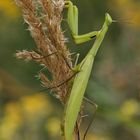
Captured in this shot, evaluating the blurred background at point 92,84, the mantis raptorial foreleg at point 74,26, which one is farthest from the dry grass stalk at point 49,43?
the blurred background at point 92,84

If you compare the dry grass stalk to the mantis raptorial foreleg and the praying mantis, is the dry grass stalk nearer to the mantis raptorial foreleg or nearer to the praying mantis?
the praying mantis

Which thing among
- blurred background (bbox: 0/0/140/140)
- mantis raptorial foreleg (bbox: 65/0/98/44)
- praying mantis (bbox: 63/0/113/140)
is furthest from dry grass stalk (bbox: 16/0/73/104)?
blurred background (bbox: 0/0/140/140)

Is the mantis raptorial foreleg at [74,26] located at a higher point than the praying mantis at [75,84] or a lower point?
higher

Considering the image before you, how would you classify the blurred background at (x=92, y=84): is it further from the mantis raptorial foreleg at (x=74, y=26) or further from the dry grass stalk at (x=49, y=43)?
the dry grass stalk at (x=49, y=43)

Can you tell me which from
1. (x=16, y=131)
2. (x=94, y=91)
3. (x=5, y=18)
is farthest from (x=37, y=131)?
(x=5, y=18)

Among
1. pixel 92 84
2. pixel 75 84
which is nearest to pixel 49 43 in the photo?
pixel 75 84

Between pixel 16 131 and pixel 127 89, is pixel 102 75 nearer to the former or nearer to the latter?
pixel 127 89

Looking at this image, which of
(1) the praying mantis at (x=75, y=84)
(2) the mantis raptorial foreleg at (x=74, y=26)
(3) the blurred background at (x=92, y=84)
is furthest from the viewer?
(3) the blurred background at (x=92, y=84)

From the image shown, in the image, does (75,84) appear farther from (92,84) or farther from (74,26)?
(92,84)
